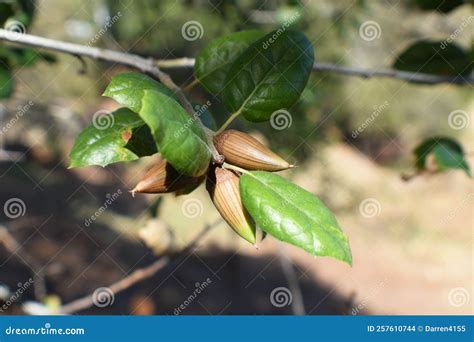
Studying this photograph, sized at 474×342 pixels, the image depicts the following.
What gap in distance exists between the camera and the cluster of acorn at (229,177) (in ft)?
2.48

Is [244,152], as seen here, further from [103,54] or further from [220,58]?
[103,54]

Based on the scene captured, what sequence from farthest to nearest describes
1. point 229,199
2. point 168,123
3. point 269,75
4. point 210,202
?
point 210,202 → point 269,75 → point 229,199 → point 168,123

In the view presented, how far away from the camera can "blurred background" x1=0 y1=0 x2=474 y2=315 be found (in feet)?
11.7

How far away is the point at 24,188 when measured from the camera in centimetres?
702

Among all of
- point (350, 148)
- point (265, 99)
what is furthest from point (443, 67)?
point (350, 148)

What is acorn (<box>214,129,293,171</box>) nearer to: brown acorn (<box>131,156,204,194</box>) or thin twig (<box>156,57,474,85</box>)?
brown acorn (<box>131,156,204,194</box>)

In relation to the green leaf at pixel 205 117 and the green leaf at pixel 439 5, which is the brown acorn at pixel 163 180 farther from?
the green leaf at pixel 439 5

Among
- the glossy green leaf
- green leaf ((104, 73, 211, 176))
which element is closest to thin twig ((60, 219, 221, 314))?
the glossy green leaf

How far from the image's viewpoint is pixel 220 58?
1011 millimetres

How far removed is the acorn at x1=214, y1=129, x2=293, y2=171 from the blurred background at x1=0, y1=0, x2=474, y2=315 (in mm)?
1027

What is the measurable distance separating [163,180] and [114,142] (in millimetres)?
112

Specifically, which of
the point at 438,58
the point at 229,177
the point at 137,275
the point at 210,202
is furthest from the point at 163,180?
the point at 210,202

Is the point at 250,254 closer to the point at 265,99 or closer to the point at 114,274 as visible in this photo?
the point at 114,274

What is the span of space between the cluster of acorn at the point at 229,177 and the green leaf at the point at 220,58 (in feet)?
0.79
